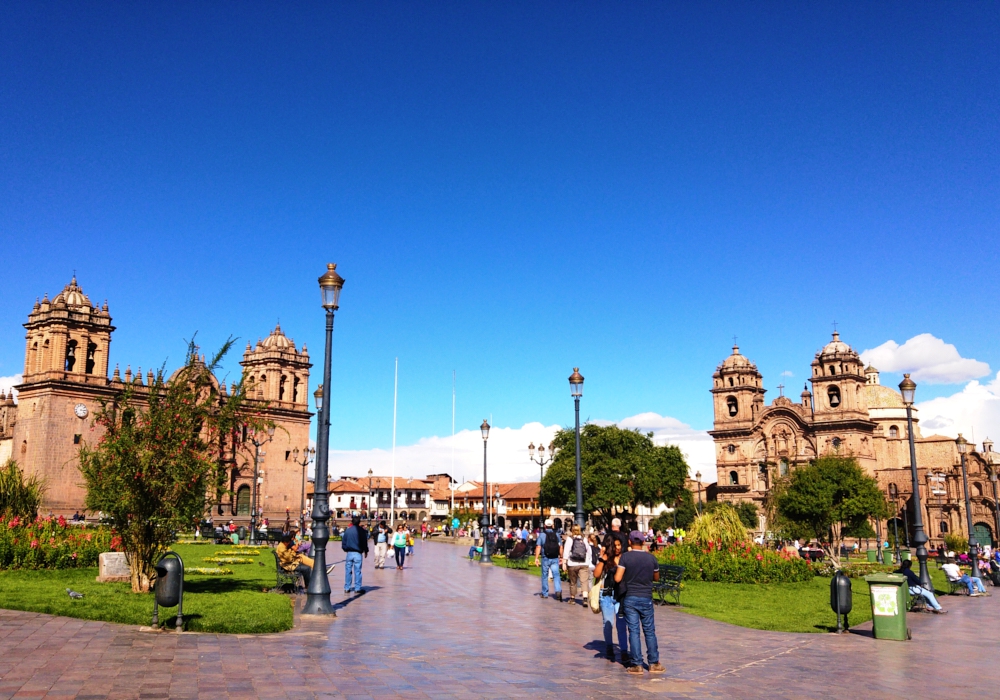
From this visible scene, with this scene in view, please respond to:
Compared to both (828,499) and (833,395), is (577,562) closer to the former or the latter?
(828,499)

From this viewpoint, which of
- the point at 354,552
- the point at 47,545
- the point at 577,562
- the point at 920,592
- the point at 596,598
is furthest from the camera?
the point at 47,545

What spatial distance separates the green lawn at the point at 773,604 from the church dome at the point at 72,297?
5080 centimetres

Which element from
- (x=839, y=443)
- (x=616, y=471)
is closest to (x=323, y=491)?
(x=616, y=471)

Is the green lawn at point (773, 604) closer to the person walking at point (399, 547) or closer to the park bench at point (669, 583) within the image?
the park bench at point (669, 583)

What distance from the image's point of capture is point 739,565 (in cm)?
2186

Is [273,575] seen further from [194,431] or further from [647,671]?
[647,671]

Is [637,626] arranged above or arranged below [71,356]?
below

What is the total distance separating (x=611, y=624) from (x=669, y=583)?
707 centimetres

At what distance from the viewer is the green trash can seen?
1238 centimetres

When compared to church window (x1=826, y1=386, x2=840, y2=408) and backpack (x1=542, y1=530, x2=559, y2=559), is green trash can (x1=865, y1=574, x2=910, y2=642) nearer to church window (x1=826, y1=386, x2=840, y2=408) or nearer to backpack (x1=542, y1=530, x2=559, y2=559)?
backpack (x1=542, y1=530, x2=559, y2=559)

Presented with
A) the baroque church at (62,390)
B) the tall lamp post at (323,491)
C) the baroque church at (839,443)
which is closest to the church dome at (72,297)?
the baroque church at (62,390)

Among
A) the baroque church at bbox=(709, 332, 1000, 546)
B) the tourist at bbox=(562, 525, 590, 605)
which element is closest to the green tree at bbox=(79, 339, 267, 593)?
the tourist at bbox=(562, 525, 590, 605)

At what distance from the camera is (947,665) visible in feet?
34.2

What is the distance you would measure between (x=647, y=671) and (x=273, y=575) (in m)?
13.7
